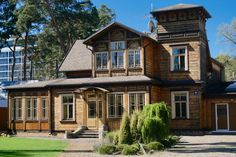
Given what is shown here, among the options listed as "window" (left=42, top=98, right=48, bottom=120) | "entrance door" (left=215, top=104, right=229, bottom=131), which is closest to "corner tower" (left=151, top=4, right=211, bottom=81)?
"entrance door" (left=215, top=104, right=229, bottom=131)

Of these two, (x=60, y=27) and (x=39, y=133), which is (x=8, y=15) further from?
(x=39, y=133)

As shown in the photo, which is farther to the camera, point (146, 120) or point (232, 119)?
point (232, 119)

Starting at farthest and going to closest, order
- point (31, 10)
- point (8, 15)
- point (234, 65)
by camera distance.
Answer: point (234, 65) < point (8, 15) < point (31, 10)

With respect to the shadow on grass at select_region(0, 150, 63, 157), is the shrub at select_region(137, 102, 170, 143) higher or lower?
higher

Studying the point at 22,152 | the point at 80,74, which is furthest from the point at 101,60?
the point at 22,152

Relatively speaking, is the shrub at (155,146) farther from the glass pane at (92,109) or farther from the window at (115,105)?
the glass pane at (92,109)

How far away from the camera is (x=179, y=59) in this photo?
30.1 metres

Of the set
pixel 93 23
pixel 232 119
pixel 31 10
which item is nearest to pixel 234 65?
pixel 93 23

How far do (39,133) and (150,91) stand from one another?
Result: 872cm

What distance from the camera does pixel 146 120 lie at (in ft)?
65.0

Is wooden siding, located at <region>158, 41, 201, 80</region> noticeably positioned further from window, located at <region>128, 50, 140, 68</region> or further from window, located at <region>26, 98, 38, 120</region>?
window, located at <region>26, 98, 38, 120</region>

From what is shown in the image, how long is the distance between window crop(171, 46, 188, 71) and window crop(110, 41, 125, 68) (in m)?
3.53

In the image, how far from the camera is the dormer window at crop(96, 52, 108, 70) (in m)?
30.1

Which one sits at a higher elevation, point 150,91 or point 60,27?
point 60,27
